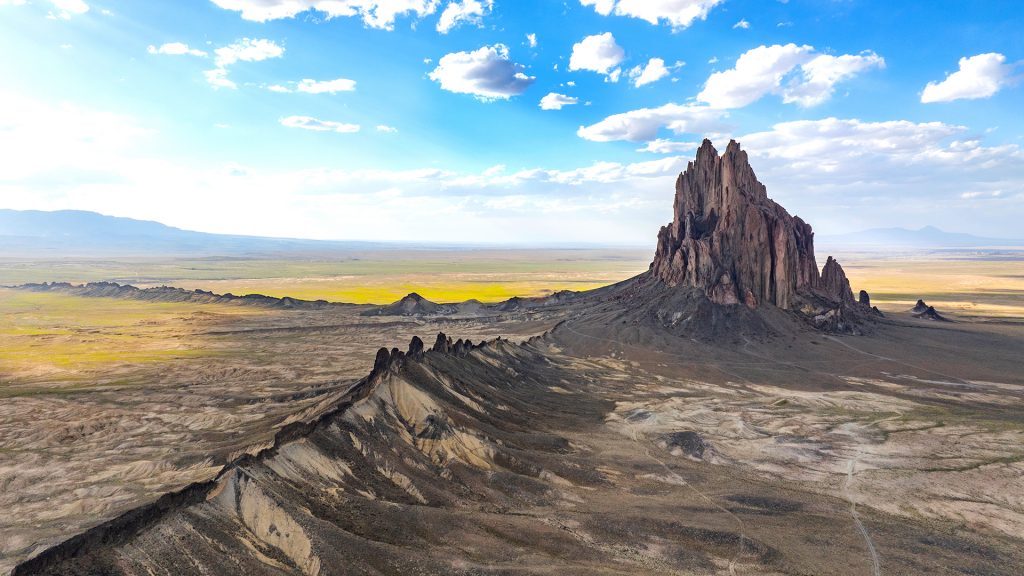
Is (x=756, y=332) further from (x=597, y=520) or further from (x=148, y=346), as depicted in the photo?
Result: (x=148, y=346)

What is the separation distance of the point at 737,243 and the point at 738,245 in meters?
0.46

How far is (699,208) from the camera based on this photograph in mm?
117125

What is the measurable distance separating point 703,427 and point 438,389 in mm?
27538

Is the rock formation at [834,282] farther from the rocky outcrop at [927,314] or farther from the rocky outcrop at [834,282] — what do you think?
the rocky outcrop at [927,314]

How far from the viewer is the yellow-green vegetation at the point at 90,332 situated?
77.8m

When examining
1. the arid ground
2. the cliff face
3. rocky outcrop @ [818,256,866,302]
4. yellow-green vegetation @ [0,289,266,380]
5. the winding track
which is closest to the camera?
the winding track

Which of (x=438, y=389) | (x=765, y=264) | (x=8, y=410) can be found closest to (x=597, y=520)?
(x=438, y=389)

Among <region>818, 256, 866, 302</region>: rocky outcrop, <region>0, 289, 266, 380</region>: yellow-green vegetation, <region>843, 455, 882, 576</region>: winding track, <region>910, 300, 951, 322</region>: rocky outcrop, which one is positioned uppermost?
<region>818, 256, 866, 302</region>: rocky outcrop

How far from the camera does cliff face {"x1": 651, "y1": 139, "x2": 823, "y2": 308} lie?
333 feet

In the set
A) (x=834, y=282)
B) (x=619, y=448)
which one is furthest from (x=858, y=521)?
(x=834, y=282)

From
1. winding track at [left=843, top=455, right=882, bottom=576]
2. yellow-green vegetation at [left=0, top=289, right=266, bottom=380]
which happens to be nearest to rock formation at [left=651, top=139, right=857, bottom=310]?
winding track at [left=843, top=455, right=882, bottom=576]

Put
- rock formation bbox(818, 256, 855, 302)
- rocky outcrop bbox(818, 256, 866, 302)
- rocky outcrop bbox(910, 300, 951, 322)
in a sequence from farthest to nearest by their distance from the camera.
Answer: rocky outcrop bbox(910, 300, 951, 322), rock formation bbox(818, 256, 855, 302), rocky outcrop bbox(818, 256, 866, 302)

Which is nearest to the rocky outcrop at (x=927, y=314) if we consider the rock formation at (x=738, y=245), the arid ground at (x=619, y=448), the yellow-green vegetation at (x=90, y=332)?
the rock formation at (x=738, y=245)

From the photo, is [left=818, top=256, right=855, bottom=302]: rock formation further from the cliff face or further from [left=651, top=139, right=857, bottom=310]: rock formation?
the cliff face
